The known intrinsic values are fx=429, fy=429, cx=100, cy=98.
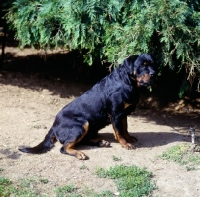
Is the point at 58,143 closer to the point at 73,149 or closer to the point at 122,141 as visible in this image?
the point at 73,149

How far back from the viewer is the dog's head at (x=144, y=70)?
5461mm

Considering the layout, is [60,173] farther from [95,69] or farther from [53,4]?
[95,69]

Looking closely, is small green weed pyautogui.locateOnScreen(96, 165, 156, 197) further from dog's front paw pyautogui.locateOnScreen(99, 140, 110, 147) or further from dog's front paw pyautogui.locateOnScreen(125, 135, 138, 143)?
dog's front paw pyautogui.locateOnScreen(125, 135, 138, 143)

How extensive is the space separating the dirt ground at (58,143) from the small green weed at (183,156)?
10cm

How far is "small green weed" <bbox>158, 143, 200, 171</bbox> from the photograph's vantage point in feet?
17.9

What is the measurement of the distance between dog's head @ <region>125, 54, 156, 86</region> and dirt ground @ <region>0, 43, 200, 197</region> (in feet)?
3.19

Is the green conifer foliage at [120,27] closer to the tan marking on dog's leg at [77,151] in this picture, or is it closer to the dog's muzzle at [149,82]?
the dog's muzzle at [149,82]

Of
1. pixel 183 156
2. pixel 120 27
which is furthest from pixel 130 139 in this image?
pixel 120 27

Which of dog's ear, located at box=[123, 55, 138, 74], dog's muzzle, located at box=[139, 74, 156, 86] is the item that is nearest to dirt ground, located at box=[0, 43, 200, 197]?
dog's muzzle, located at box=[139, 74, 156, 86]

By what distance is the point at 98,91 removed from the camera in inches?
231

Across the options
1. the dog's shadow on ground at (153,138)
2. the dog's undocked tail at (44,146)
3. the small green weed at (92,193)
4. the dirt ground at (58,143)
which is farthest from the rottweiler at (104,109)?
the small green weed at (92,193)

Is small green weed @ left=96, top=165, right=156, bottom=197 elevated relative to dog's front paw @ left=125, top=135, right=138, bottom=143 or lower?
lower

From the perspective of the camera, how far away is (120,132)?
5.73 m

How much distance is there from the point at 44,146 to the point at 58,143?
0.85ft
